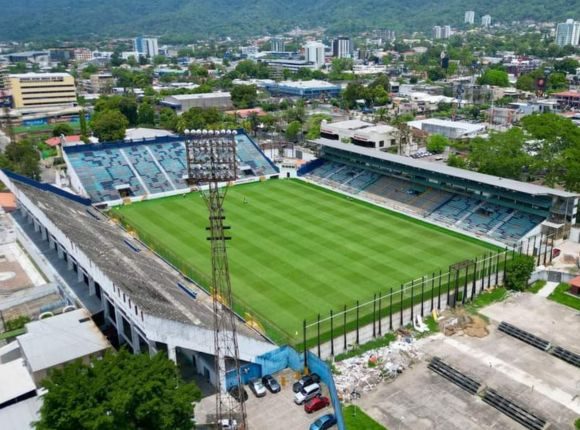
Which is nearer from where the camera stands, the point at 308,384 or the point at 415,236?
the point at 308,384

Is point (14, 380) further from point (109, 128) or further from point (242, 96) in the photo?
point (242, 96)

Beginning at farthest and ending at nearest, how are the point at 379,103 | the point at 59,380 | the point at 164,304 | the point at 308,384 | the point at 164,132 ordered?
the point at 379,103 → the point at 164,132 → the point at 164,304 → the point at 308,384 → the point at 59,380

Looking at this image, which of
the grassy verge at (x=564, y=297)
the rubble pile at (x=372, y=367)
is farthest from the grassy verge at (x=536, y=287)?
the rubble pile at (x=372, y=367)

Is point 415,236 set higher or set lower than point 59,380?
lower

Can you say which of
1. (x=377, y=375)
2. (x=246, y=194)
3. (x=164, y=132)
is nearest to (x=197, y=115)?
(x=164, y=132)

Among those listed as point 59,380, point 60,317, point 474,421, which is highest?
point 59,380

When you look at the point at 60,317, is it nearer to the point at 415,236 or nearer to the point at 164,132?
the point at 415,236
